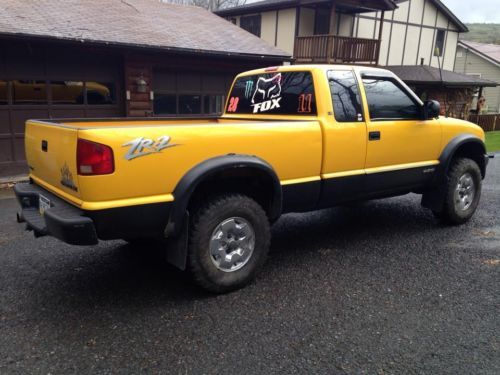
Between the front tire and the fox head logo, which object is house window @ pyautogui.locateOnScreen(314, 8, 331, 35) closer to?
the fox head logo

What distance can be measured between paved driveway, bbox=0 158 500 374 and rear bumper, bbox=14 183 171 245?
25.3 inches

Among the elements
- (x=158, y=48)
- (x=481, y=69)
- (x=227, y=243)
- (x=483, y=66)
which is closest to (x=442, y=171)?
(x=227, y=243)

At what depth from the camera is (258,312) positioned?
333cm

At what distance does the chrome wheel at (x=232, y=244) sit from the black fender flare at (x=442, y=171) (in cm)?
273

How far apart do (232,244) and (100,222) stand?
1.12m

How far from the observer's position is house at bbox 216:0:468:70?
19364mm

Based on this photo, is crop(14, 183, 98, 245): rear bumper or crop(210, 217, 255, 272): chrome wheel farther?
crop(210, 217, 255, 272): chrome wheel

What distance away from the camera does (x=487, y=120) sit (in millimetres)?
21625

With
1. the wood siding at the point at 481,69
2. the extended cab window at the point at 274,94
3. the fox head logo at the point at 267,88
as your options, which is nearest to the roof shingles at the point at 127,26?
the extended cab window at the point at 274,94

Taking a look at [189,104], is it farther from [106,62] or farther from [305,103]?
[305,103]

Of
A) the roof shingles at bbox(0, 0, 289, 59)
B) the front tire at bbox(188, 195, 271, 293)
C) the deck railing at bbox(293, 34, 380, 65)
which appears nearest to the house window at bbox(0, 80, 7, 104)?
the roof shingles at bbox(0, 0, 289, 59)

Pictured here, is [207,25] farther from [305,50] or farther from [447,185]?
[447,185]

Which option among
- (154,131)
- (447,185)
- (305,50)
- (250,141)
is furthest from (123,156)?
(305,50)

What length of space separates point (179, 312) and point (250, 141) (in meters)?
1.47
